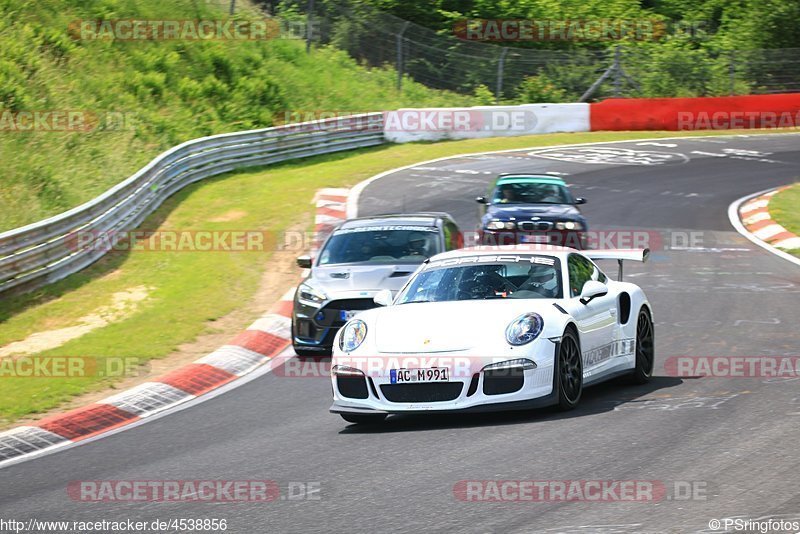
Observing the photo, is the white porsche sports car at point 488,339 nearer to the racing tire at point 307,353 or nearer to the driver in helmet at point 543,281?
the driver in helmet at point 543,281

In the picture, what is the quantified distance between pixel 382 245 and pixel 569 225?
462cm

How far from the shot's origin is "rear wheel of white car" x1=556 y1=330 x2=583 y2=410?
862cm

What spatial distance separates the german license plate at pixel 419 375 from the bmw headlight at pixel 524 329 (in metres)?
0.55

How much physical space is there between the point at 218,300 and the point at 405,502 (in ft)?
31.7

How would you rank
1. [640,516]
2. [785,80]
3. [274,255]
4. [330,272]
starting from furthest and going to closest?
[785,80], [274,255], [330,272], [640,516]

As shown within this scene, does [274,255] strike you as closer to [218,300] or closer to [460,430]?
[218,300]

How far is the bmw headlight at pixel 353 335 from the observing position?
888 cm

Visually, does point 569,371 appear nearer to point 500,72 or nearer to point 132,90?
point 132,90

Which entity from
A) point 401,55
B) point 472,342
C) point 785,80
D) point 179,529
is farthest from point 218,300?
point 785,80

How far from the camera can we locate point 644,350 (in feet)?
33.7

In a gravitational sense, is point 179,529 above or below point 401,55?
below

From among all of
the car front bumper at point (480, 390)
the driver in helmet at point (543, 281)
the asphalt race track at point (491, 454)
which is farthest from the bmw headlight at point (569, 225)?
the car front bumper at point (480, 390)

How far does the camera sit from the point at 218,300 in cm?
1570

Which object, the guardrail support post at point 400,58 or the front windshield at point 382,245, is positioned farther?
the guardrail support post at point 400,58
